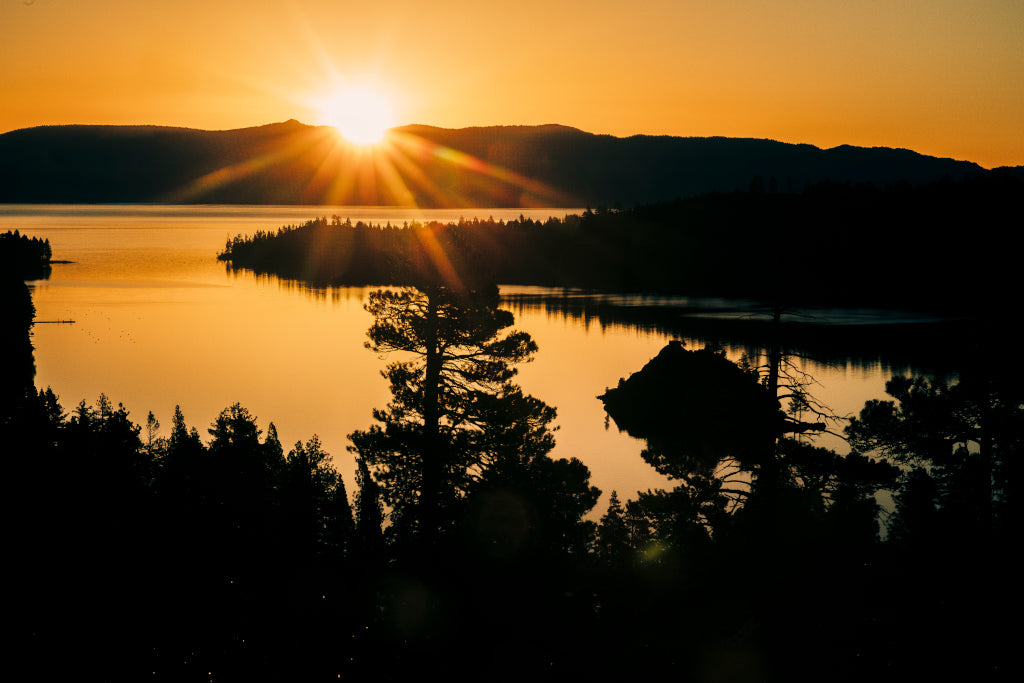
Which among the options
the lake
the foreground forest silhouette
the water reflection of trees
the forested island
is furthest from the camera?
the forested island

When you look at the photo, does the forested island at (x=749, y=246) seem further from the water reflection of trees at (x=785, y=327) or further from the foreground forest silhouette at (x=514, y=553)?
the foreground forest silhouette at (x=514, y=553)

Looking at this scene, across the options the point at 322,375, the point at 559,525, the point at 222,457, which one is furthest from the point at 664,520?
the point at 322,375

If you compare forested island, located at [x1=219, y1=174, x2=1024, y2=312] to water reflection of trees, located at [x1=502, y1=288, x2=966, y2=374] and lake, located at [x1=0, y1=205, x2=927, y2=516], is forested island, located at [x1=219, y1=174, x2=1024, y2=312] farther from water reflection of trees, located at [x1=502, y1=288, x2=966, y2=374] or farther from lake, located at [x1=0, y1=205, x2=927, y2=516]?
lake, located at [x1=0, y1=205, x2=927, y2=516]

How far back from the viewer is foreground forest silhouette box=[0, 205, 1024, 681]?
51.0 ft

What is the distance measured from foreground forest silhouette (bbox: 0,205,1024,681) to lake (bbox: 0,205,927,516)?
17.9 ft

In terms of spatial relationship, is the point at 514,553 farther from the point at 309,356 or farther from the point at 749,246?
the point at 749,246

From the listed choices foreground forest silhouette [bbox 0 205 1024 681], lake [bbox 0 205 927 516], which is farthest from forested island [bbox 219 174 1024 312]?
foreground forest silhouette [bbox 0 205 1024 681]

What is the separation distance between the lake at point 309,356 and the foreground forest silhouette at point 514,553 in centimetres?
545

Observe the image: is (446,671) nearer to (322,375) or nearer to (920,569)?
(920,569)

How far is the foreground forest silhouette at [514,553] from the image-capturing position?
611 inches

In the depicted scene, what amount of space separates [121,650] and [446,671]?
6373 millimetres

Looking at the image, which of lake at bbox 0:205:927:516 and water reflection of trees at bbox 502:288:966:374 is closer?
lake at bbox 0:205:927:516

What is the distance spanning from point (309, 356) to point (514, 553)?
170 feet

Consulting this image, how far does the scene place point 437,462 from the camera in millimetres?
23344
